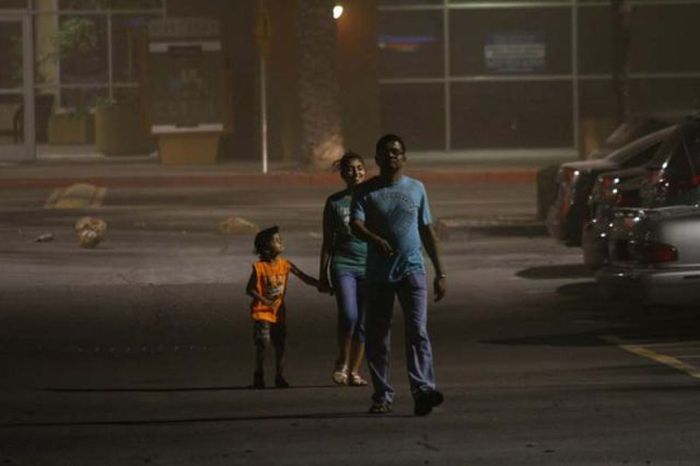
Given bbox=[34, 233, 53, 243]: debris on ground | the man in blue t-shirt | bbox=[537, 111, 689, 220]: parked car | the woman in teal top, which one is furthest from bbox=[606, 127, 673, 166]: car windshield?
the man in blue t-shirt

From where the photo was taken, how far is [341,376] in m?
12.9

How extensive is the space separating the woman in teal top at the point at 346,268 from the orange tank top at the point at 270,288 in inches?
11.1

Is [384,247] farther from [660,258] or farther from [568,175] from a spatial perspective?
[568,175]

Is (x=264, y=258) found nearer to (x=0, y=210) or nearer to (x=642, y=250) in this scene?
(x=642, y=250)

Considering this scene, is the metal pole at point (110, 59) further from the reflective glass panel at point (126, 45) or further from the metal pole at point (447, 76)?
the metal pole at point (447, 76)

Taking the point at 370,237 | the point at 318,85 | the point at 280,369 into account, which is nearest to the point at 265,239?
the point at 280,369

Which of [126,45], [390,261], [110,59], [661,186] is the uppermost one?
[126,45]

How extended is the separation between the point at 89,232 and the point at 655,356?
1045cm

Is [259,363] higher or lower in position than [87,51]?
lower

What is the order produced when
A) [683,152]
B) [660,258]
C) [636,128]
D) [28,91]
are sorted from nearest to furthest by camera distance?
[660,258]
[683,152]
[636,128]
[28,91]

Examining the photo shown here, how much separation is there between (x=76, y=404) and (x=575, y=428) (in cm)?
326

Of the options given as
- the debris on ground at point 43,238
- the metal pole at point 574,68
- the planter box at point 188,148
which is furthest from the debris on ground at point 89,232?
the metal pole at point 574,68

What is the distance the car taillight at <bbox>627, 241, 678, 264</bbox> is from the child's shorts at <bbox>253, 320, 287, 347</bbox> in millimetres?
3392

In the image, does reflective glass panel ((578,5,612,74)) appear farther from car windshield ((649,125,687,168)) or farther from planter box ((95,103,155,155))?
car windshield ((649,125,687,168))
